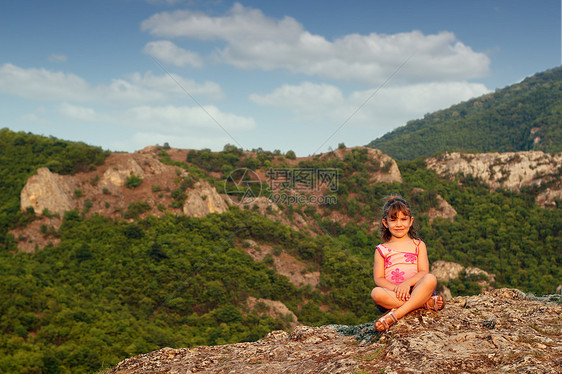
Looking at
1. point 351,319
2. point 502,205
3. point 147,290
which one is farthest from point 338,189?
point 147,290

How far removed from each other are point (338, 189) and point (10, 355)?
61.9 meters

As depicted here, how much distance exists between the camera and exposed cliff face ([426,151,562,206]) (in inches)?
2739

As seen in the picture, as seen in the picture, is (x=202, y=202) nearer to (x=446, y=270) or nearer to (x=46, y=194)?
(x=46, y=194)

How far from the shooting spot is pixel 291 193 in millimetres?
72750

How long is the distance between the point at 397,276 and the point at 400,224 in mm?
853

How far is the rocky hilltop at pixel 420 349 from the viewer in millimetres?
4453

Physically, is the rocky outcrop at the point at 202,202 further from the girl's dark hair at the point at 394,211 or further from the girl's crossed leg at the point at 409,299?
the girl's crossed leg at the point at 409,299

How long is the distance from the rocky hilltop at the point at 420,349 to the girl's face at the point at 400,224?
1.26 m

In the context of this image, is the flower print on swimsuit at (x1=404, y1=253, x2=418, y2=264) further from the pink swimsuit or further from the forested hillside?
the forested hillside

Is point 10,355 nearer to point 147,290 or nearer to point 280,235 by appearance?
point 147,290

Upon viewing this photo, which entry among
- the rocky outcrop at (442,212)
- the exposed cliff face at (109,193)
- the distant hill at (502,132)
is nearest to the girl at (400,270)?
the exposed cliff face at (109,193)

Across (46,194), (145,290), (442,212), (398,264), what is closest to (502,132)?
(442,212)

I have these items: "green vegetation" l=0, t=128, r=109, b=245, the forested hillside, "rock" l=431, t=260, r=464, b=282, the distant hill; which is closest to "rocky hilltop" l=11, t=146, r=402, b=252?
the forested hillside

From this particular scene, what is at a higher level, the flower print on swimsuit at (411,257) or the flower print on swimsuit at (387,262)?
the flower print on swimsuit at (411,257)
